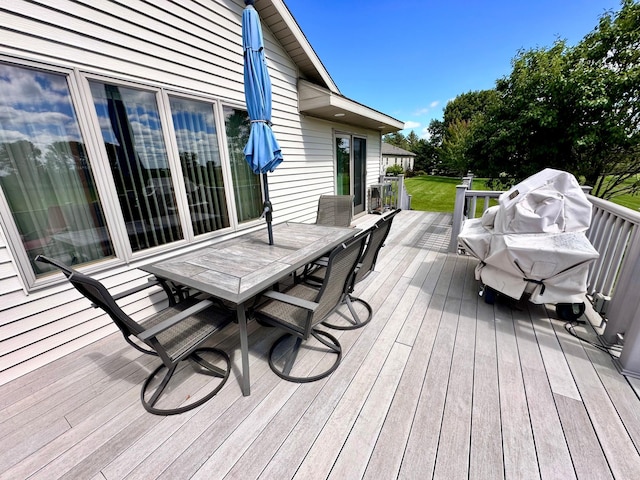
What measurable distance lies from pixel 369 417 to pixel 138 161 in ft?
10.1

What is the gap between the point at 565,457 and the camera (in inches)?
52.7

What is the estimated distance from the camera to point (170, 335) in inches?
70.7

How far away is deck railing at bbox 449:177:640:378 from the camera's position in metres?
1.82

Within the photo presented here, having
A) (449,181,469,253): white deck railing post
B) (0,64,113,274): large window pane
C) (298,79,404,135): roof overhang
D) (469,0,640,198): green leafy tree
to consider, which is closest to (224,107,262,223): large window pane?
(298,79,404,135): roof overhang

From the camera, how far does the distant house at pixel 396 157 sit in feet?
88.1

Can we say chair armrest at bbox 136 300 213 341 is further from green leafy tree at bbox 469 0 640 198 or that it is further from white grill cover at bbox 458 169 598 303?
green leafy tree at bbox 469 0 640 198

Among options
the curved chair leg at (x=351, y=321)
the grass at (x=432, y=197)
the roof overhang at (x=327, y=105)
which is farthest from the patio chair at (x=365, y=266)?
the grass at (x=432, y=197)

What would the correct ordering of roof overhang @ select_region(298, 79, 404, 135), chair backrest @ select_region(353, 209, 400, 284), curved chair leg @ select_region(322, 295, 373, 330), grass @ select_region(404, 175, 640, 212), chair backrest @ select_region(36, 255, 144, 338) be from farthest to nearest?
grass @ select_region(404, 175, 640, 212)
roof overhang @ select_region(298, 79, 404, 135)
curved chair leg @ select_region(322, 295, 373, 330)
chair backrest @ select_region(353, 209, 400, 284)
chair backrest @ select_region(36, 255, 144, 338)

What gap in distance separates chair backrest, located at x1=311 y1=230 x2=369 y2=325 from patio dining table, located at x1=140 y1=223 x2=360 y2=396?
0.37 meters

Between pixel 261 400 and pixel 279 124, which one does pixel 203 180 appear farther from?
pixel 261 400

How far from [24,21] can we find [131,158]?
1.08 metres

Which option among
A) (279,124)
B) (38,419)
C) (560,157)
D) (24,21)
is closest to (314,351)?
(38,419)

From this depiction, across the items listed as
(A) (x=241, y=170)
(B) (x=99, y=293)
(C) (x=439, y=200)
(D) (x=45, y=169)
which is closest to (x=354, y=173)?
(A) (x=241, y=170)

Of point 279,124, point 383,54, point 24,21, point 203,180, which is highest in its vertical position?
point 383,54
